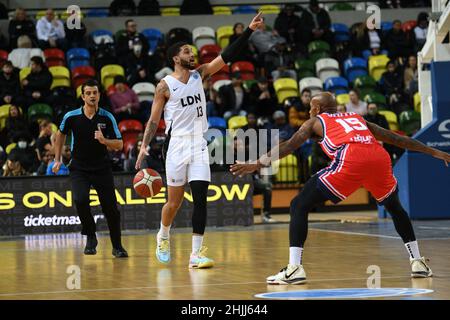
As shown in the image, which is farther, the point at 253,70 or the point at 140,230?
the point at 253,70

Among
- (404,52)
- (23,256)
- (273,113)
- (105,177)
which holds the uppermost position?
(404,52)

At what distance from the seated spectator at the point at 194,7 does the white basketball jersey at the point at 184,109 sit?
55.9ft

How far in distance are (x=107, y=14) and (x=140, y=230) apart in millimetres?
11318

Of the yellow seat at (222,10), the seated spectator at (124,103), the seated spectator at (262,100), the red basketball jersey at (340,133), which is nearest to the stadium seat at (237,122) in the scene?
the seated spectator at (262,100)

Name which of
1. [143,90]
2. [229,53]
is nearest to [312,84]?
[143,90]

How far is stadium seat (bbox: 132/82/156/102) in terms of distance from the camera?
23.0m

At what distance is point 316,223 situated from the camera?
57.0ft

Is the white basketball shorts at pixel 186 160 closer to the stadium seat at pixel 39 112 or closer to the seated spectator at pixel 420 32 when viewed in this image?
the stadium seat at pixel 39 112

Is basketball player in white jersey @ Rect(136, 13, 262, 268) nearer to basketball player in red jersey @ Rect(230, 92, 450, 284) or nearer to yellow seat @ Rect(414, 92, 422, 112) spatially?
basketball player in red jersey @ Rect(230, 92, 450, 284)

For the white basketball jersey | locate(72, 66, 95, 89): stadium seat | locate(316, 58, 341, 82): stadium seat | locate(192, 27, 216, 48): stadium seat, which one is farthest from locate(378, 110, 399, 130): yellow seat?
the white basketball jersey

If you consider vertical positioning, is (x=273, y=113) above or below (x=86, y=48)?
below
